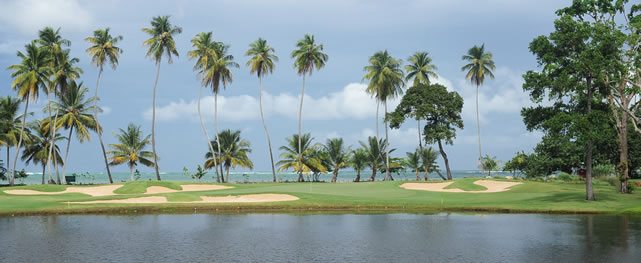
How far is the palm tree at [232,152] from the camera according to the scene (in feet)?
316

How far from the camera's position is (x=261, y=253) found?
26828 mm

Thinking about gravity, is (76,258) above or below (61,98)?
below

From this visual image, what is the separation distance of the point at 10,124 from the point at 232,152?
33897 mm

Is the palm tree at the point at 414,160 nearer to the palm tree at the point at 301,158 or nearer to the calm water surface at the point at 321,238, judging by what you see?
the palm tree at the point at 301,158

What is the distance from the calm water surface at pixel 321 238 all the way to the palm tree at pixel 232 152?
174 feet

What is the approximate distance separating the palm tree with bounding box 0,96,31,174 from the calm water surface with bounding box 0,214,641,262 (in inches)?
2003

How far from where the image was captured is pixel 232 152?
97562 millimetres

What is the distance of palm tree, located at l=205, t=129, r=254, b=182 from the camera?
3797 inches

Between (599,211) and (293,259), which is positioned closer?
(293,259)

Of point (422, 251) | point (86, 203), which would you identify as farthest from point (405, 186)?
point (422, 251)

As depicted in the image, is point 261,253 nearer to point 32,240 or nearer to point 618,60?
point 32,240

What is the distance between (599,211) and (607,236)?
14.5m

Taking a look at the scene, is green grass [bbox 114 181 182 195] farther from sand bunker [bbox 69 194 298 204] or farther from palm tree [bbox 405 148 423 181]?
palm tree [bbox 405 148 423 181]

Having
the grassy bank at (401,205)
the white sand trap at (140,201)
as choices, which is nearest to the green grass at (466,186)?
the grassy bank at (401,205)
